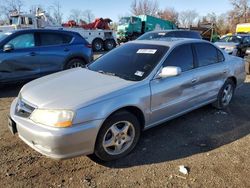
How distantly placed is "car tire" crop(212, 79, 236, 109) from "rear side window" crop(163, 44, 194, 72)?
4.16 ft

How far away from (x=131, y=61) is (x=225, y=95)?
253cm

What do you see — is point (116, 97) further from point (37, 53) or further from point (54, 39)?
point (54, 39)

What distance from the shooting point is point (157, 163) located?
3.66m

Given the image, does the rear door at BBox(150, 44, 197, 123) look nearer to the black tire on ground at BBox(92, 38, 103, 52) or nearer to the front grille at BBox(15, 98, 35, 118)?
the front grille at BBox(15, 98, 35, 118)

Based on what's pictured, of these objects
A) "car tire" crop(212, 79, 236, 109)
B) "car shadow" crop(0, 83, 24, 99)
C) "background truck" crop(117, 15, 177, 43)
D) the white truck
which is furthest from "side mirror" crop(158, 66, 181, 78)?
"background truck" crop(117, 15, 177, 43)

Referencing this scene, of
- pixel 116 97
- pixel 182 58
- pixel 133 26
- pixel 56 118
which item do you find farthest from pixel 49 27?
pixel 56 118

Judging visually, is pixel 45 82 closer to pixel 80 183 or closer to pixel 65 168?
pixel 65 168

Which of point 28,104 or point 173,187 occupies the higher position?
point 28,104

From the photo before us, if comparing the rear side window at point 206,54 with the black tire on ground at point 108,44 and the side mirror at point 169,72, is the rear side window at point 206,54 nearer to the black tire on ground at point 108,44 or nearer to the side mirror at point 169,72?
the side mirror at point 169,72

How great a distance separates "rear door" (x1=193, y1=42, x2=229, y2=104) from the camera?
4.85 meters

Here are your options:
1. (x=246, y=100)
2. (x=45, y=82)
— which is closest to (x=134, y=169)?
(x=45, y=82)

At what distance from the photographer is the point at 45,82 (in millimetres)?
4113

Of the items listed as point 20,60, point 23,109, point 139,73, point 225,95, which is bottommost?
point 225,95

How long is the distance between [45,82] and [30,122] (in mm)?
989
